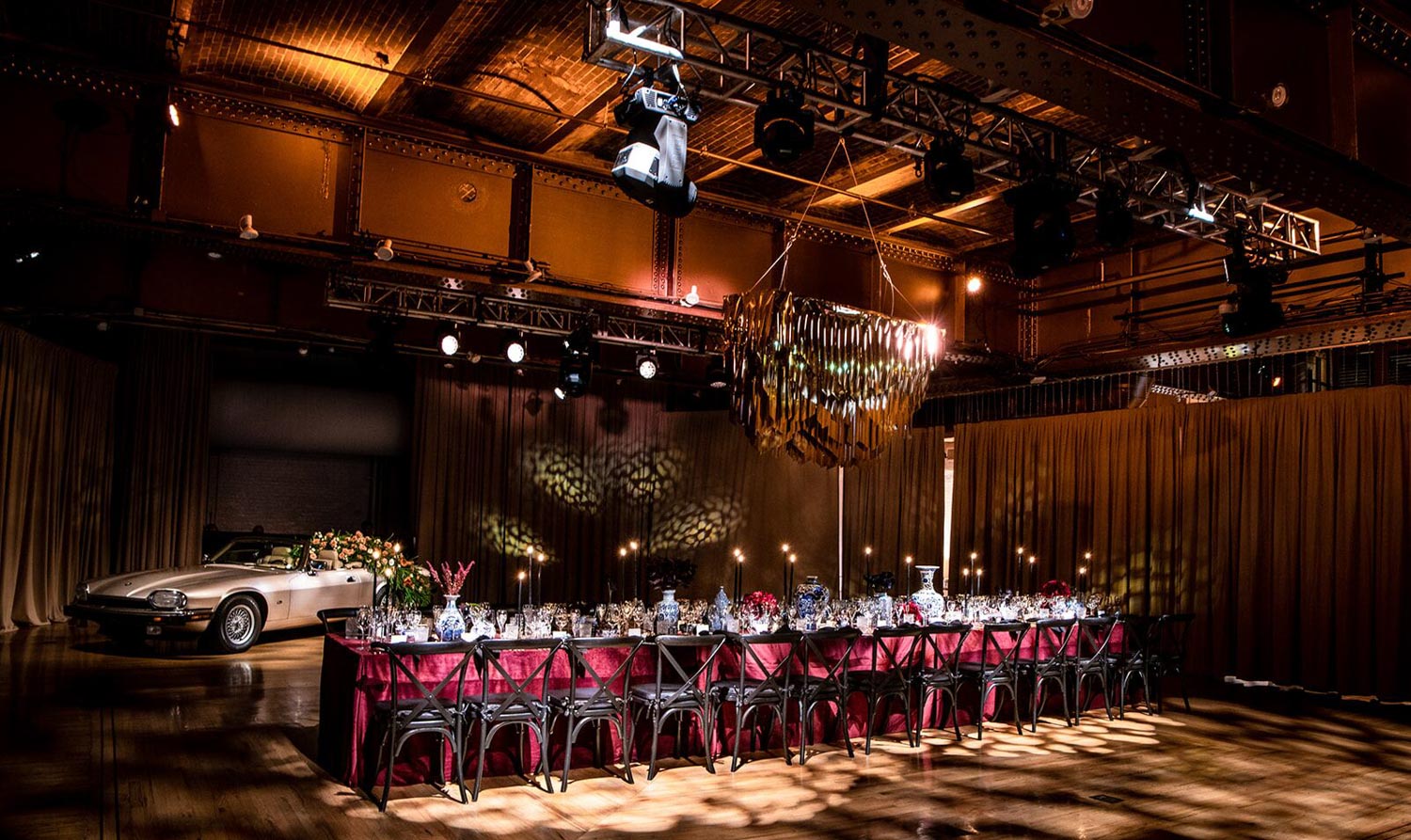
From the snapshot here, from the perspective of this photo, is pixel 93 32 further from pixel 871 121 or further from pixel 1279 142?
pixel 1279 142

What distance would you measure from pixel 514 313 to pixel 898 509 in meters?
6.66

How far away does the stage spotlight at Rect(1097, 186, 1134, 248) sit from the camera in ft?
22.3

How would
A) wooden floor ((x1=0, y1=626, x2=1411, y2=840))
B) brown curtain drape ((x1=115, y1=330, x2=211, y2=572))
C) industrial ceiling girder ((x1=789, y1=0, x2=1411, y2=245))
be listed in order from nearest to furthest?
industrial ceiling girder ((x1=789, y1=0, x2=1411, y2=245))
wooden floor ((x1=0, y1=626, x2=1411, y2=840))
brown curtain drape ((x1=115, y1=330, x2=211, y2=572))

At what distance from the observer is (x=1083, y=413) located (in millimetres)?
12180

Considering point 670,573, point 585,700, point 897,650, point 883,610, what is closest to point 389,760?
point 585,700

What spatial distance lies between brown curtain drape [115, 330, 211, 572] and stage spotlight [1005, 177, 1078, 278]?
11.3 meters

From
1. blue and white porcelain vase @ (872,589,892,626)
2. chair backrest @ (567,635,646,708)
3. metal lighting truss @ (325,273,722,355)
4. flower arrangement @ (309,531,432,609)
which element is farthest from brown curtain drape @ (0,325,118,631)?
blue and white porcelain vase @ (872,589,892,626)

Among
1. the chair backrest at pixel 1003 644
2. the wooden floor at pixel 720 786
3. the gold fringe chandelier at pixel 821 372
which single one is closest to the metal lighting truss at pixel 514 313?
the gold fringe chandelier at pixel 821 372

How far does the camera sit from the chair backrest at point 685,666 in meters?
5.93

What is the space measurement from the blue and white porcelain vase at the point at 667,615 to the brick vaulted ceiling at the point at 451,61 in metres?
3.84

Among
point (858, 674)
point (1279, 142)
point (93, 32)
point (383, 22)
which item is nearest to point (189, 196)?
point (93, 32)

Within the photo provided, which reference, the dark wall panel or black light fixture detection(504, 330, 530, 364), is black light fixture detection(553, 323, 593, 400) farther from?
the dark wall panel

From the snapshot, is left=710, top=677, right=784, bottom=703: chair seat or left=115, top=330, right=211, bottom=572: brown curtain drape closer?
left=710, top=677, right=784, bottom=703: chair seat

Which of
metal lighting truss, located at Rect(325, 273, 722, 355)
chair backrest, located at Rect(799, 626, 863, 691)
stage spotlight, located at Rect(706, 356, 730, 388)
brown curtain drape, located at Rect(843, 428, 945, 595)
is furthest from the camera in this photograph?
brown curtain drape, located at Rect(843, 428, 945, 595)
